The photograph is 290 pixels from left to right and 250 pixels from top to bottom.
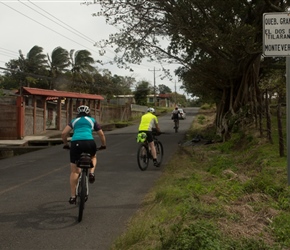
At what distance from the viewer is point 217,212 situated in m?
4.97

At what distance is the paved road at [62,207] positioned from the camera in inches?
191

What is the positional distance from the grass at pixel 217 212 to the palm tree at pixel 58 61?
4087cm

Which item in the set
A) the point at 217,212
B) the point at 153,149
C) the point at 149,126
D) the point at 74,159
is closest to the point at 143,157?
the point at 153,149

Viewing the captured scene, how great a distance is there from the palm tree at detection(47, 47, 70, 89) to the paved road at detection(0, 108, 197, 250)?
37805 mm

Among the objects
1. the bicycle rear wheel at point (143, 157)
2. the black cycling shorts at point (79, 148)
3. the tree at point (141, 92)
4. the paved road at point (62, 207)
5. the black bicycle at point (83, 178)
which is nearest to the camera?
the paved road at point (62, 207)

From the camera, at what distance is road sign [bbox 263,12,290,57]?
543cm

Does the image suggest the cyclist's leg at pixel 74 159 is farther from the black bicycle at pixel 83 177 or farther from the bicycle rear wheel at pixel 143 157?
the bicycle rear wheel at pixel 143 157

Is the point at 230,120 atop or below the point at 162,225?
atop

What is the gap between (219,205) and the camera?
5465mm

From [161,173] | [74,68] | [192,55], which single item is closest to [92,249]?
[161,173]

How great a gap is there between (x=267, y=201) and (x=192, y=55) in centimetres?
1563

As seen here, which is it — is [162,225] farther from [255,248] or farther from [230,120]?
[230,120]

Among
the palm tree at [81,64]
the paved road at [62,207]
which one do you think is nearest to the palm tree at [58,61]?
the palm tree at [81,64]

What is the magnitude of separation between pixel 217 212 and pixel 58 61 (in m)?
45.2
